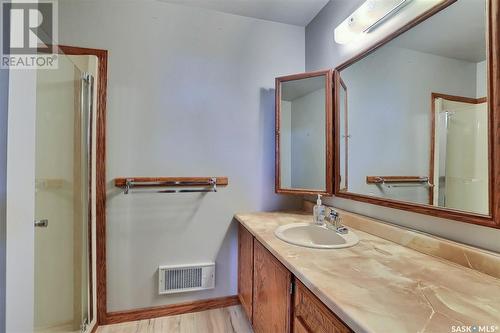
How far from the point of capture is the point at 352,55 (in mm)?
1490

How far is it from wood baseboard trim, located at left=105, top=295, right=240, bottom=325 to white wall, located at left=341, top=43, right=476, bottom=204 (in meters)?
1.29

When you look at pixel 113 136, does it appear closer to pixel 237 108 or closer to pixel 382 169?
pixel 237 108

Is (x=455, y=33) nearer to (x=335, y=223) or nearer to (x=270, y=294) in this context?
(x=335, y=223)

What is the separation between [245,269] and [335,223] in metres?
0.72

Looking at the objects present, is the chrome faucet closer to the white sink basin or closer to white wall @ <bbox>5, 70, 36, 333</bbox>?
the white sink basin

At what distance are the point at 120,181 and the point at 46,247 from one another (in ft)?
1.76

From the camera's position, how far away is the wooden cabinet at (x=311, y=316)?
2.33 ft

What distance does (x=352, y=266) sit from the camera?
880 mm

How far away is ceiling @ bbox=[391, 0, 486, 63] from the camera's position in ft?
2.84
